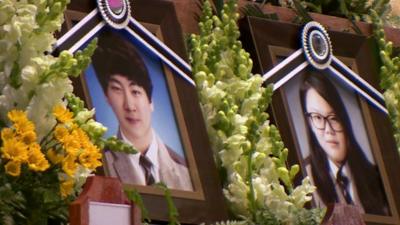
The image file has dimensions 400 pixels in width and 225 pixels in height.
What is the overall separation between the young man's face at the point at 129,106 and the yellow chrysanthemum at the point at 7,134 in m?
0.80

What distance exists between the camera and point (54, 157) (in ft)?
8.94

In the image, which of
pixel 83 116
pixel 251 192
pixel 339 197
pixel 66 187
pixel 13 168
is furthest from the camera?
pixel 339 197

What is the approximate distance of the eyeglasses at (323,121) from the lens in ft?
13.5

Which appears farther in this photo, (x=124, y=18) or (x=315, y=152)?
(x=315, y=152)

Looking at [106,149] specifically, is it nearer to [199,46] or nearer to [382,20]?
[199,46]

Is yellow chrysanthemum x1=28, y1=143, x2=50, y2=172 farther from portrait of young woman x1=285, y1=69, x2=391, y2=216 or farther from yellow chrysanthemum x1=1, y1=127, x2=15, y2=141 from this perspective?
portrait of young woman x1=285, y1=69, x2=391, y2=216

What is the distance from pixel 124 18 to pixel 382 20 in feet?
5.24

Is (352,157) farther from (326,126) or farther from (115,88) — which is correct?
(115,88)

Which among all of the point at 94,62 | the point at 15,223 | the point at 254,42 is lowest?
the point at 15,223

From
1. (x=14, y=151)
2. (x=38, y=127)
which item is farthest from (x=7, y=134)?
(x=38, y=127)

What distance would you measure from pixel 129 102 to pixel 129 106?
1cm

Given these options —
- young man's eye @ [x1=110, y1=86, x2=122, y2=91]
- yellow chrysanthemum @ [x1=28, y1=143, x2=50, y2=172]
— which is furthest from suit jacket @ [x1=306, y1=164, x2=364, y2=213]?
yellow chrysanthemum @ [x1=28, y1=143, x2=50, y2=172]

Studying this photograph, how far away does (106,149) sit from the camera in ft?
10.8

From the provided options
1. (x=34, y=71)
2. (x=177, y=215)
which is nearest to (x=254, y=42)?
(x=177, y=215)
